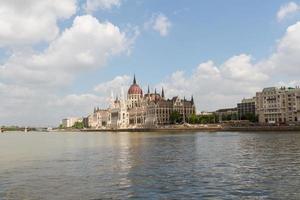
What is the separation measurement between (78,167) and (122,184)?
1065cm

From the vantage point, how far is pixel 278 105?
186625 millimetres

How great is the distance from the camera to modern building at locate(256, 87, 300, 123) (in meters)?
180

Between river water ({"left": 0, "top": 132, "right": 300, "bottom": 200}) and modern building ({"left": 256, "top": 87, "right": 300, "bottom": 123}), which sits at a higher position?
modern building ({"left": 256, "top": 87, "right": 300, "bottom": 123})

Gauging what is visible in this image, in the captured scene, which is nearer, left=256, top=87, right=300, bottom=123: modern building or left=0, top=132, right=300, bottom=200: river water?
left=0, top=132, right=300, bottom=200: river water

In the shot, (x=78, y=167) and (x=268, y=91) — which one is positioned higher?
(x=268, y=91)

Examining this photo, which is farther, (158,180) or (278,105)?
(278,105)

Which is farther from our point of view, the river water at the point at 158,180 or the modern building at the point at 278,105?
the modern building at the point at 278,105

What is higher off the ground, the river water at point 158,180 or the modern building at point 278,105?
the modern building at point 278,105

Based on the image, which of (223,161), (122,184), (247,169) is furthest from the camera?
(223,161)

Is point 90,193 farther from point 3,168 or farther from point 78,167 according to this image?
point 3,168

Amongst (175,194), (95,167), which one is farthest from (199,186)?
(95,167)

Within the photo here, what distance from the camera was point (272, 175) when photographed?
27.4 metres

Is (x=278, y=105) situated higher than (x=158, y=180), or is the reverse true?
(x=278, y=105)

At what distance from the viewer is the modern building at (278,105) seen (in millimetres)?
179850
